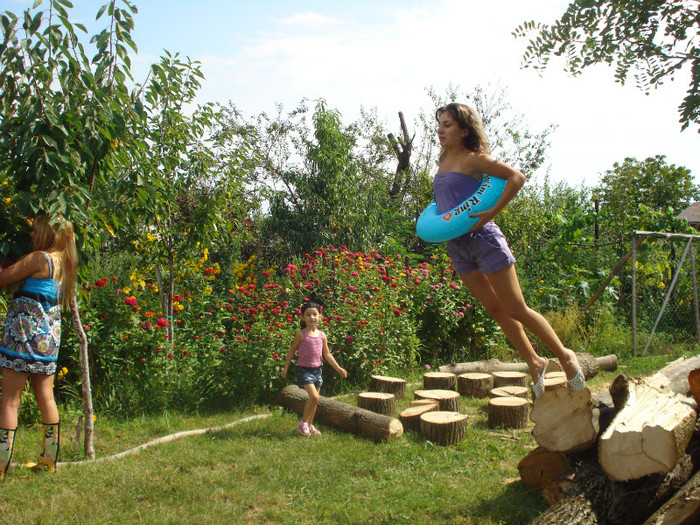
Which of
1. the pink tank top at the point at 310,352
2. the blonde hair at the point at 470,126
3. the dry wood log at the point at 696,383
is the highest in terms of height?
the blonde hair at the point at 470,126

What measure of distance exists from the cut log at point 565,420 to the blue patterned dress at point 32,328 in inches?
114

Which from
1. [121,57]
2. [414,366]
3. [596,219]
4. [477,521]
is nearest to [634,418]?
[477,521]

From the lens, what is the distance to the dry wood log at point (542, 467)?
3363 mm

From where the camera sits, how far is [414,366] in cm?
743

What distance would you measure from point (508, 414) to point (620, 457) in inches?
90.1

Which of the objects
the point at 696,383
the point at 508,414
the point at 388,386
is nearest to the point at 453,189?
the point at 696,383

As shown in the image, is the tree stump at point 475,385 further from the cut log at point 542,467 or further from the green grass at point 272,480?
the cut log at point 542,467

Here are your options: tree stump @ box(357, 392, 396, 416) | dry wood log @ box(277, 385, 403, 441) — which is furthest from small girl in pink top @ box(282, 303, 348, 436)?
tree stump @ box(357, 392, 396, 416)

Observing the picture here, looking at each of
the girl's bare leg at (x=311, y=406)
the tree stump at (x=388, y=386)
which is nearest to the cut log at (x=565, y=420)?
the girl's bare leg at (x=311, y=406)

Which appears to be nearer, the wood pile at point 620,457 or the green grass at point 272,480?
the wood pile at point 620,457

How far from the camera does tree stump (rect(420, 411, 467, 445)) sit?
14.8 feet

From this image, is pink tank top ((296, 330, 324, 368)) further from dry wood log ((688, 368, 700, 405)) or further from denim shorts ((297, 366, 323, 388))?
dry wood log ((688, 368, 700, 405))

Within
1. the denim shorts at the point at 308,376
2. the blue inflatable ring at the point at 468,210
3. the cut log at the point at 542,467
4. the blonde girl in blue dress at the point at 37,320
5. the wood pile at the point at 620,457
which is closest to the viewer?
the wood pile at the point at 620,457

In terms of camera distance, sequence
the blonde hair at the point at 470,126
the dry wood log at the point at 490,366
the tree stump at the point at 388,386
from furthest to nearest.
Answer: the dry wood log at the point at 490,366 → the tree stump at the point at 388,386 → the blonde hair at the point at 470,126
